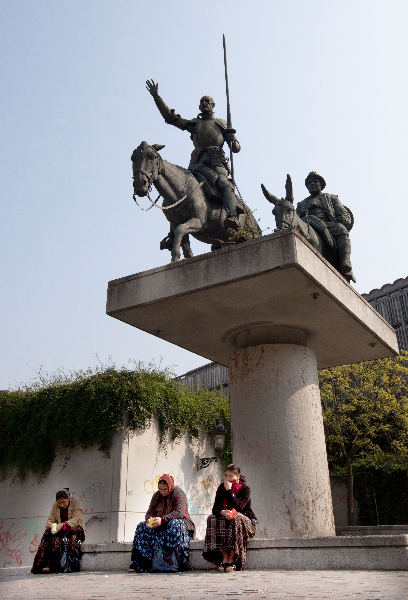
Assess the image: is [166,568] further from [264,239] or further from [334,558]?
[264,239]

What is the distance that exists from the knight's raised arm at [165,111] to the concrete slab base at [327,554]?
776 centimetres

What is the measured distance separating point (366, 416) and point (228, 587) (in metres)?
17.7

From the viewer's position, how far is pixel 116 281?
8.23 meters

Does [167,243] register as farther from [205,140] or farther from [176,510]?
[176,510]

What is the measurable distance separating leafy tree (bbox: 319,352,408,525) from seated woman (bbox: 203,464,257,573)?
1474cm

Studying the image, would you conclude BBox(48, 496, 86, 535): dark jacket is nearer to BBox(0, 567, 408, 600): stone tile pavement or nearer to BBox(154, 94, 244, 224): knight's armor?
BBox(0, 567, 408, 600): stone tile pavement

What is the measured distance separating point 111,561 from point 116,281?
371 cm

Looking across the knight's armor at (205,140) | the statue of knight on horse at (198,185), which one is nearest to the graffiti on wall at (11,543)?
the statue of knight on horse at (198,185)

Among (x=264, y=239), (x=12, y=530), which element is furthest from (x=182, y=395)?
(x=264, y=239)

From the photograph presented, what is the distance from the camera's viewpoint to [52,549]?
6910 millimetres

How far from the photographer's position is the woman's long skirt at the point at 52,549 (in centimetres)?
688

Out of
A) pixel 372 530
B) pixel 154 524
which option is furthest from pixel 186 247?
pixel 372 530

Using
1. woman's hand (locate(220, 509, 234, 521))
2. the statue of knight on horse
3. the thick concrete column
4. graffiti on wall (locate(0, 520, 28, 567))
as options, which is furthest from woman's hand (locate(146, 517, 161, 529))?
graffiti on wall (locate(0, 520, 28, 567))

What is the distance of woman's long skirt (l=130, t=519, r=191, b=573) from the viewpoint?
245 inches
